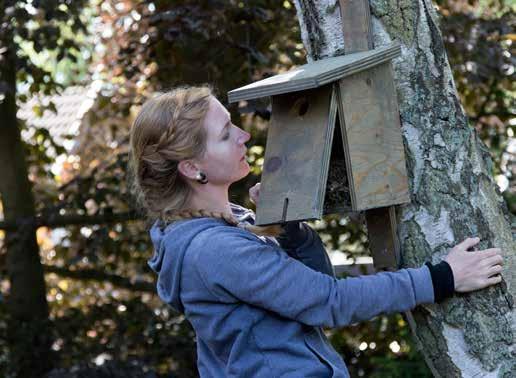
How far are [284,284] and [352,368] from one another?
2.67 meters

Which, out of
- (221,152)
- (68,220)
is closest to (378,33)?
(221,152)

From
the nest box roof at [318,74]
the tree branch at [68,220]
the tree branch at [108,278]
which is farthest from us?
the tree branch at [108,278]

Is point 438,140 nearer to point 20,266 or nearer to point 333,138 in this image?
point 333,138

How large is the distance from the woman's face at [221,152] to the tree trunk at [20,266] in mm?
3138

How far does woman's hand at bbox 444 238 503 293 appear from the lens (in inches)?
84.0

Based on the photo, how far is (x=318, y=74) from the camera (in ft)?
6.68

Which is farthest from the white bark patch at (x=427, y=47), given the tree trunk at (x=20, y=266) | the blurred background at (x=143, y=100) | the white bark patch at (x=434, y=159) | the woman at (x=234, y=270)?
the tree trunk at (x=20, y=266)

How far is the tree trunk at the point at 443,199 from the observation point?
2199 millimetres

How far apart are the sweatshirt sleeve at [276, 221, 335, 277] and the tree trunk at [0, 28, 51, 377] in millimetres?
3083

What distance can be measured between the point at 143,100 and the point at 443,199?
279 cm

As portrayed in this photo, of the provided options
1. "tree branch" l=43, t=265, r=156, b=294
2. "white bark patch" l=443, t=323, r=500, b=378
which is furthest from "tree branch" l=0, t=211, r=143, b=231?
"white bark patch" l=443, t=323, r=500, b=378

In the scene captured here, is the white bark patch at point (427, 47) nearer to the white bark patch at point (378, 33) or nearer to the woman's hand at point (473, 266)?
the white bark patch at point (378, 33)

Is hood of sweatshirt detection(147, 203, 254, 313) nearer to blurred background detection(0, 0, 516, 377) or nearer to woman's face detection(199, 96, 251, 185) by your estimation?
woman's face detection(199, 96, 251, 185)

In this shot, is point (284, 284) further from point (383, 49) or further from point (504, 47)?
point (504, 47)
